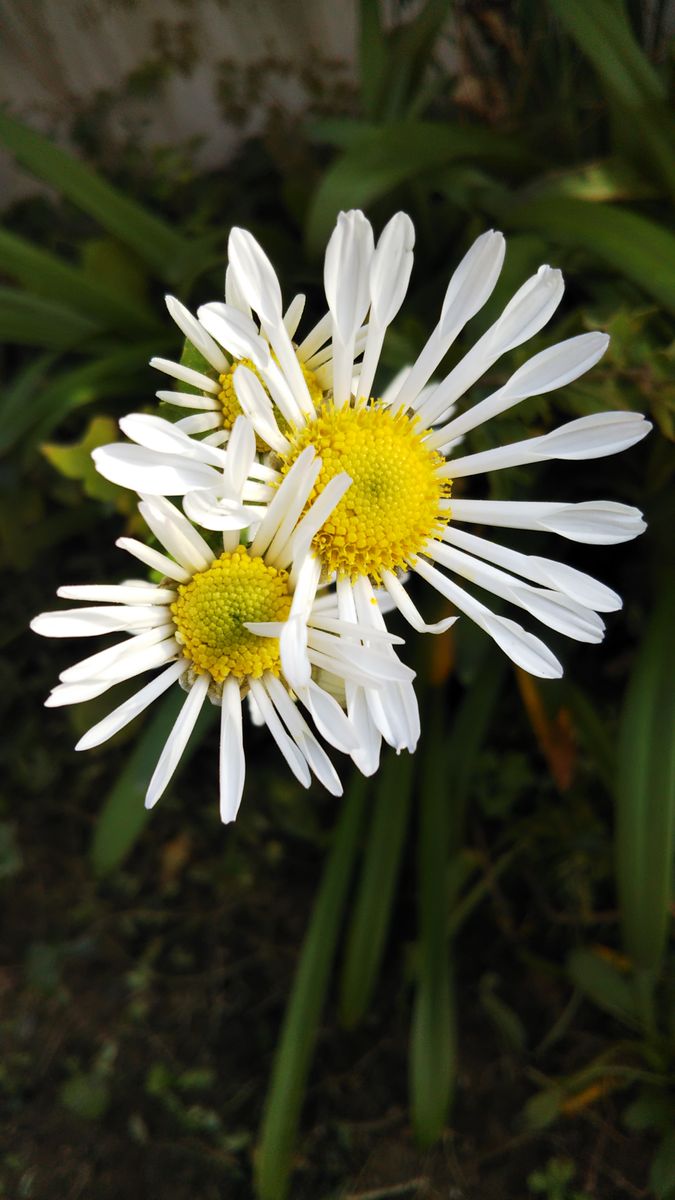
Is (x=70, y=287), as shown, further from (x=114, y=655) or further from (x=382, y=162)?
(x=114, y=655)

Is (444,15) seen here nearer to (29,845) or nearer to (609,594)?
(609,594)

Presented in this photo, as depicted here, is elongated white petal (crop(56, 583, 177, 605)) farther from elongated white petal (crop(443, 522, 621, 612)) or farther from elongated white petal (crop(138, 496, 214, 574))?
elongated white petal (crop(443, 522, 621, 612))

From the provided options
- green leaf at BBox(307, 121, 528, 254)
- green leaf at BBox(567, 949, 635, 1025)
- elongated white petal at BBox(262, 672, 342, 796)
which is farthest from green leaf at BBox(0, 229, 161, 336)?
green leaf at BBox(567, 949, 635, 1025)

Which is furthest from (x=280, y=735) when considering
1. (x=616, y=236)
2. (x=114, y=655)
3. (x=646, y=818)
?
(x=616, y=236)

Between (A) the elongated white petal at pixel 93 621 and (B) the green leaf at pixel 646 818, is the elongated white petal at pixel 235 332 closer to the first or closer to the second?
(A) the elongated white petal at pixel 93 621

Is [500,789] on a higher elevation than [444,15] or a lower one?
lower

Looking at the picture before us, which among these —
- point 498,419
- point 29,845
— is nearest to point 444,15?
point 498,419
